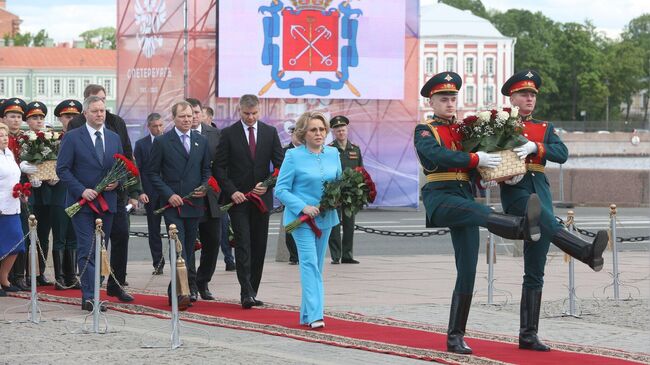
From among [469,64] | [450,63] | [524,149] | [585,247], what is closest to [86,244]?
[524,149]

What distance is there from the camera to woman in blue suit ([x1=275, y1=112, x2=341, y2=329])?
1095 centimetres

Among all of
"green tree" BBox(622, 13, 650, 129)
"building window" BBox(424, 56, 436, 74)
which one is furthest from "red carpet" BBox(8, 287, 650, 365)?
"green tree" BBox(622, 13, 650, 129)

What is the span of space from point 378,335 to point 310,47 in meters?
19.6

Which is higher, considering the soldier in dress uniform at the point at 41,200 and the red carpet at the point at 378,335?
the soldier in dress uniform at the point at 41,200

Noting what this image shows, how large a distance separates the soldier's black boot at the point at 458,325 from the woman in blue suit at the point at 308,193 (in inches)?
63.6

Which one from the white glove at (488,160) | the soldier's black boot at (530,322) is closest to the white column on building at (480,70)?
the soldier's black boot at (530,322)

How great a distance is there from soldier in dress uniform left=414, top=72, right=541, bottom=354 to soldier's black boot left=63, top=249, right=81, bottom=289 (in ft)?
18.6

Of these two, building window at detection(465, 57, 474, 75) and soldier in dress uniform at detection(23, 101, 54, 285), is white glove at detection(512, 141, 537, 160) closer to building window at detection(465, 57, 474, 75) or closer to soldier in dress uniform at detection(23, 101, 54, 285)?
soldier in dress uniform at detection(23, 101, 54, 285)

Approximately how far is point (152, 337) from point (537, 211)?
3040mm

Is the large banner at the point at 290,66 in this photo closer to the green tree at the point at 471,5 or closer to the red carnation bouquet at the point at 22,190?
the red carnation bouquet at the point at 22,190

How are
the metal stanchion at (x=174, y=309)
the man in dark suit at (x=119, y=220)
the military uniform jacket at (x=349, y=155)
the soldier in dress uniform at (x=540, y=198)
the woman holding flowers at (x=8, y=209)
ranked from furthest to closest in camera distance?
1. the military uniform jacket at (x=349, y=155)
2. the woman holding flowers at (x=8, y=209)
3. the man in dark suit at (x=119, y=220)
4. the metal stanchion at (x=174, y=309)
5. the soldier in dress uniform at (x=540, y=198)

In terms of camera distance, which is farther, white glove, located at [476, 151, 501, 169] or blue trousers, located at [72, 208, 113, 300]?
blue trousers, located at [72, 208, 113, 300]

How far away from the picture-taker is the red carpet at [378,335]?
9227 millimetres

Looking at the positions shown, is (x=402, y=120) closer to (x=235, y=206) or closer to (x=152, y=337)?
(x=235, y=206)
